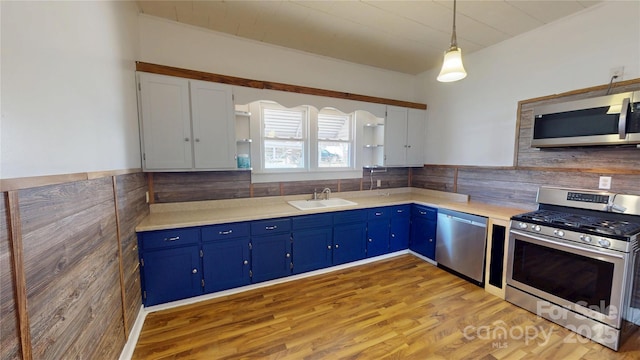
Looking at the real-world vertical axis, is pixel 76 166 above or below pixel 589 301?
above

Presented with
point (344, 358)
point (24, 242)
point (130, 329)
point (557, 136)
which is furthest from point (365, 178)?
point (24, 242)

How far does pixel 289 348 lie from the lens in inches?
74.6

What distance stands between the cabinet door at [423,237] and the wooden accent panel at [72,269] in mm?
3344

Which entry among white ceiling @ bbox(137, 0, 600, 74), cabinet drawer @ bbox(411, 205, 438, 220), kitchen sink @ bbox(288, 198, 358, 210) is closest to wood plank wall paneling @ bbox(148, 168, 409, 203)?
kitchen sink @ bbox(288, 198, 358, 210)

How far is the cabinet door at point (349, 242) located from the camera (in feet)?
10.2

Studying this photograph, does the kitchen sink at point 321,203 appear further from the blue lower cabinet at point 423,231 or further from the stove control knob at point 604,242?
the stove control knob at point 604,242

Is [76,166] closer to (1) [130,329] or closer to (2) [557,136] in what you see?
(1) [130,329]

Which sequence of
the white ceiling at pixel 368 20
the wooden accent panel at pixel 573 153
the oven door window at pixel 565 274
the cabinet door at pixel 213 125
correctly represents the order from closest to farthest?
1. the oven door window at pixel 565 274
2. the wooden accent panel at pixel 573 153
3. the white ceiling at pixel 368 20
4. the cabinet door at pixel 213 125

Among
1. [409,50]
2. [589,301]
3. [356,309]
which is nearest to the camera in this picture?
[589,301]

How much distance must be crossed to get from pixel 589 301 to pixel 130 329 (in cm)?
365

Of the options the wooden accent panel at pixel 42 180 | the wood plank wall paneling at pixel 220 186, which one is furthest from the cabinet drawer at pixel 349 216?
the wooden accent panel at pixel 42 180

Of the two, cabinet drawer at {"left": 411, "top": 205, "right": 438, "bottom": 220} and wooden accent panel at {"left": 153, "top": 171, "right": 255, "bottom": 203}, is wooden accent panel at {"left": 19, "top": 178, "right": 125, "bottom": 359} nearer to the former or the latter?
wooden accent panel at {"left": 153, "top": 171, "right": 255, "bottom": 203}

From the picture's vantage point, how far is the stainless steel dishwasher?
2.78 meters

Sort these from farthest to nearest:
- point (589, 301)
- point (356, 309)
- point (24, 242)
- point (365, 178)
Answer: point (365, 178)
point (356, 309)
point (589, 301)
point (24, 242)
